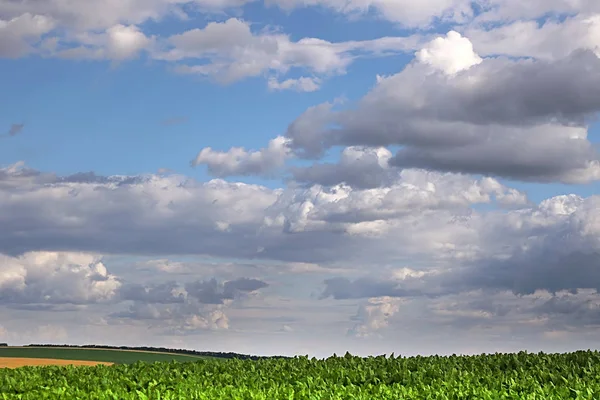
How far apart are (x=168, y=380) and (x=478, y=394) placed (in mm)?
6238

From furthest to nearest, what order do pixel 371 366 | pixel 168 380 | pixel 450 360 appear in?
1. pixel 450 360
2. pixel 371 366
3. pixel 168 380

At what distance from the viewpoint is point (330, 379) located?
48.2 ft

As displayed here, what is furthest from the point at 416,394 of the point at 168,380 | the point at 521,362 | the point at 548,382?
the point at 521,362

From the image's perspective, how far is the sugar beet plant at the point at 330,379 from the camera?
12273 mm

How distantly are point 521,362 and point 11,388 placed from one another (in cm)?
1202

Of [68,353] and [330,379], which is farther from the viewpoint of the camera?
[68,353]

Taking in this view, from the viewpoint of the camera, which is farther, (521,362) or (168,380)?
(521,362)

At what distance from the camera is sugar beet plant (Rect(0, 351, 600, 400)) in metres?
12.3

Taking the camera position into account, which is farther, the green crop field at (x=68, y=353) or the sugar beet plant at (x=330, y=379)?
the green crop field at (x=68, y=353)

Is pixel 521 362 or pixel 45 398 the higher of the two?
pixel 521 362

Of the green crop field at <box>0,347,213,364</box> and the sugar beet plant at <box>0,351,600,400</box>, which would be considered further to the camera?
the green crop field at <box>0,347,213,364</box>

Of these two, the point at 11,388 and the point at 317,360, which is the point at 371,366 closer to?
the point at 317,360

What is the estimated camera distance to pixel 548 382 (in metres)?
14.6

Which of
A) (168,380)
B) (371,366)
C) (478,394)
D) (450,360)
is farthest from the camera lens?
(450,360)
